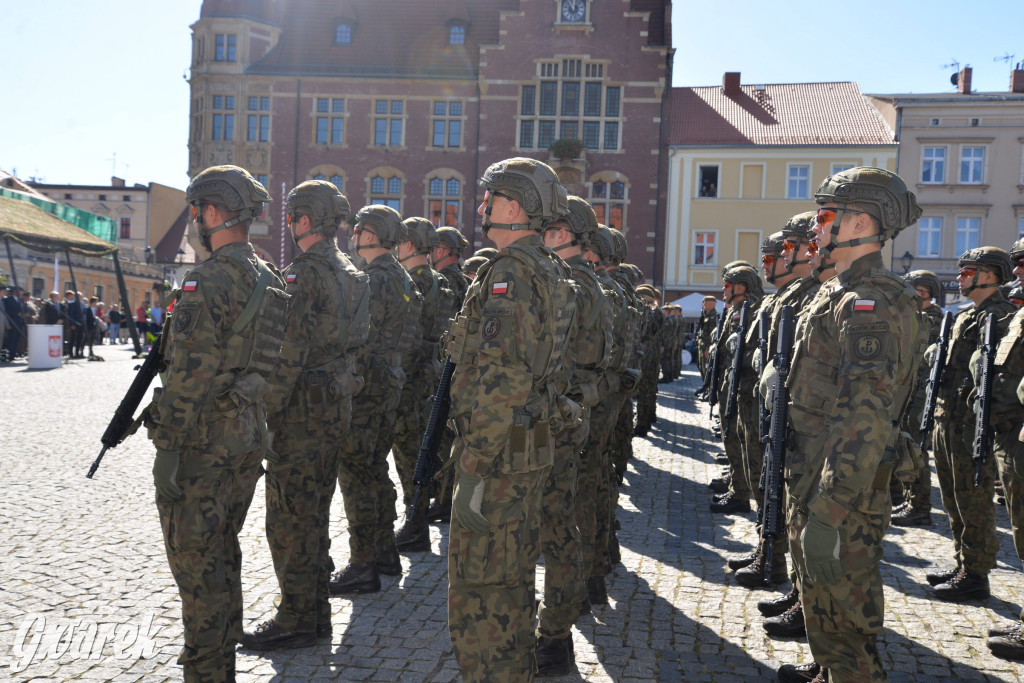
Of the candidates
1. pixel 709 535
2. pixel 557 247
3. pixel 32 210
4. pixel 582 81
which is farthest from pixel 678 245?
pixel 557 247

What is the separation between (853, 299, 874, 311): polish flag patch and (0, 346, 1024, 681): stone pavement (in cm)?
215

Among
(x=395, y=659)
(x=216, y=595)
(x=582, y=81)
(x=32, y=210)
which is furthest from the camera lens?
(x=582, y=81)

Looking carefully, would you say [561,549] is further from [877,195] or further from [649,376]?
[649,376]

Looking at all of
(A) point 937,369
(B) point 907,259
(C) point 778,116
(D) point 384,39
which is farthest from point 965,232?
(A) point 937,369

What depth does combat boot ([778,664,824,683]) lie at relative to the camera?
4301 mm

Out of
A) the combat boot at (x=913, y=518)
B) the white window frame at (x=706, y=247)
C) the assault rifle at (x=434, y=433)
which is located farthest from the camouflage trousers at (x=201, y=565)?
the white window frame at (x=706, y=247)

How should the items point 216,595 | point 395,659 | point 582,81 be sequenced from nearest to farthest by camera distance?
point 216,595 → point 395,659 → point 582,81

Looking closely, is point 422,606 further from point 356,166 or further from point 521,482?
point 356,166

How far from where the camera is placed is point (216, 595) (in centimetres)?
376

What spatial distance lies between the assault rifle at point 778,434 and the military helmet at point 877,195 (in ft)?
2.13

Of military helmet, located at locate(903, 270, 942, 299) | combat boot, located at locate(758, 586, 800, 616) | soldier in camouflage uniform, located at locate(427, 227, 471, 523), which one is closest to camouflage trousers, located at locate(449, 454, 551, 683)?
combat boot, located at locate(758, 586, 800, 616)

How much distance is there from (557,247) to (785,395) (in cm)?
168

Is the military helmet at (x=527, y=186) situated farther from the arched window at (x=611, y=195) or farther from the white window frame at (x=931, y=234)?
the white window frame at (x=931, y=234)

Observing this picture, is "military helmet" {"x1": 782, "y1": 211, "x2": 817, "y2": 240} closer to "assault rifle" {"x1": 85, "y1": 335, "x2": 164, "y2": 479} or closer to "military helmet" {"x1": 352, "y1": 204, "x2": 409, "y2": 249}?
"military helmet" {"x1": 352, "y1": 204, "x2": 409, "y2": 249}
